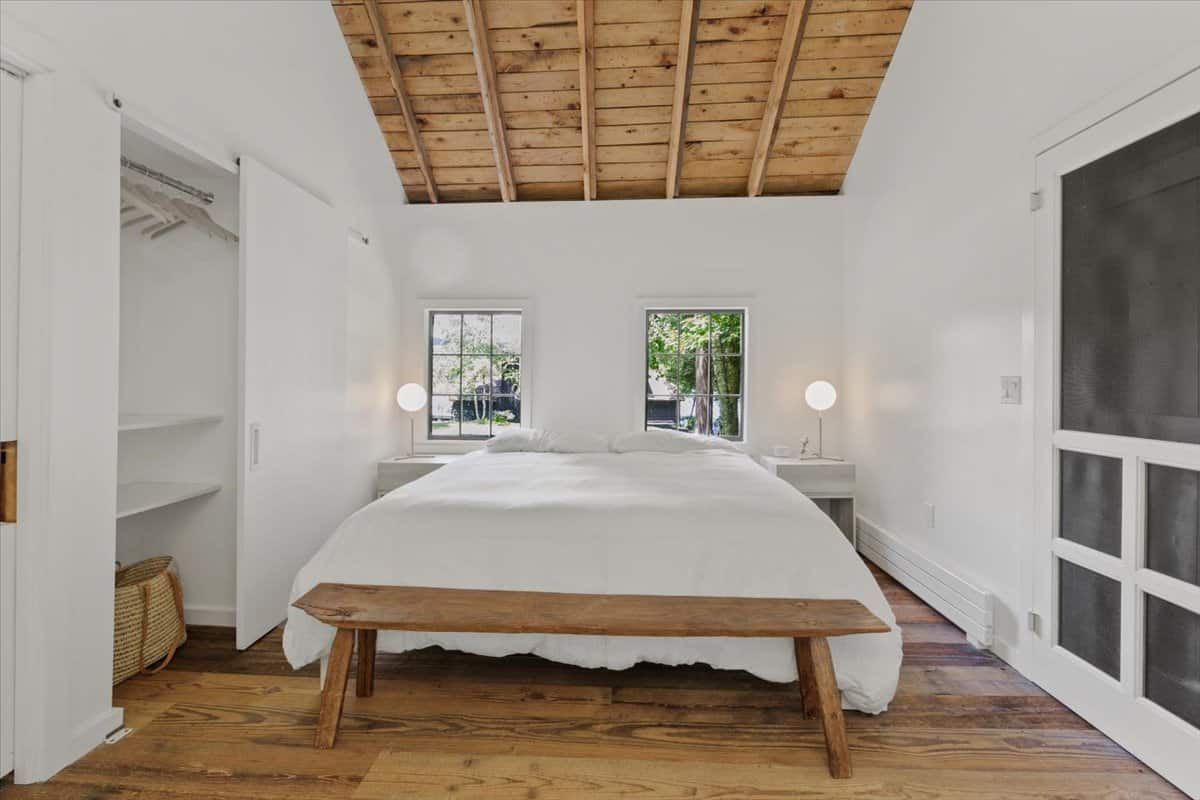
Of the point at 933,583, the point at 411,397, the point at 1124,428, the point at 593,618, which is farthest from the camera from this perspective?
the point at 411,397

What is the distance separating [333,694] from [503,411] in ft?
9.40

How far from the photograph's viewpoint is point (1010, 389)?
231 cm

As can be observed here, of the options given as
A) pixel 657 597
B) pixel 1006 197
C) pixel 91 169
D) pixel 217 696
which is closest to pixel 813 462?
pixel 1006 197

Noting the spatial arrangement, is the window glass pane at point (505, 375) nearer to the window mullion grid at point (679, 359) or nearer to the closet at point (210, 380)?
the window mullion grid at point (679, 359)

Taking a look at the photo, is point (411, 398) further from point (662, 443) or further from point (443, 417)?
point (662, 443)

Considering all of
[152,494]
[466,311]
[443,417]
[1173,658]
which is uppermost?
[466,311]

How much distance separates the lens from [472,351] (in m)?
4.48

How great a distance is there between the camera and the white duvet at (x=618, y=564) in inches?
73.3

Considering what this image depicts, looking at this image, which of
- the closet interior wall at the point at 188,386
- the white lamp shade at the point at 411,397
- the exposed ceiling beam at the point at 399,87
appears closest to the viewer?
the closet interior wall at the point at 188,386

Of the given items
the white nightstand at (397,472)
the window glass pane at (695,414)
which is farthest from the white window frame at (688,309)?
the white nightstand at (397,472)

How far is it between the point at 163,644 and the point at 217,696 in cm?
44

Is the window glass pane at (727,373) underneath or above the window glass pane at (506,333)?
underneath

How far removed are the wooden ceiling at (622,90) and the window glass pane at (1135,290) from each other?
1.89 meters

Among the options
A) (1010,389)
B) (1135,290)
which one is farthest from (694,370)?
(1135,290)
